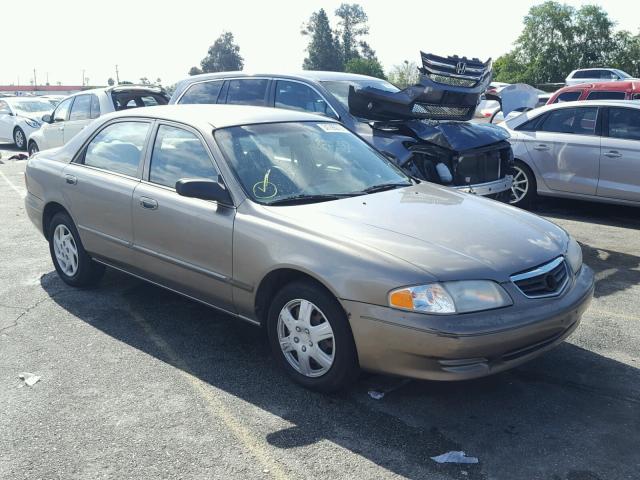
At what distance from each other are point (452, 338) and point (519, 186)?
20.8 ft

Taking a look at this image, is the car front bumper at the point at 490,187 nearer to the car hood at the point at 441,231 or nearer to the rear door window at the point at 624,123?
the rear door window at the point at 624,123

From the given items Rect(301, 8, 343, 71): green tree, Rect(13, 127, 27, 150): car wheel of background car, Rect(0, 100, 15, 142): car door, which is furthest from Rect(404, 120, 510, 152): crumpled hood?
Rect(301, 8, 343, 71): green tree

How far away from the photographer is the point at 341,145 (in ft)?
16.7

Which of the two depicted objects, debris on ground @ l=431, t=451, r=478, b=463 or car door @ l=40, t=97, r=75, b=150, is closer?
debris on ground @ l=431, t=451, r=478, b=463

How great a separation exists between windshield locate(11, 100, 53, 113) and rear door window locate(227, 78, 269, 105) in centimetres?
1366

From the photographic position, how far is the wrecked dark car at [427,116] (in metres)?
7.08

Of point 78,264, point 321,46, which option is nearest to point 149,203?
point 78,264

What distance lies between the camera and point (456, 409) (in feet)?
12.4

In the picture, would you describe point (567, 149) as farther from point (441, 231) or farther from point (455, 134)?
point (441, 231)

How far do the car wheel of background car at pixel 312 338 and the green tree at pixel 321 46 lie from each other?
99.7 m

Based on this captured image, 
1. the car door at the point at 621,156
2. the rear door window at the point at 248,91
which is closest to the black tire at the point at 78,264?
the rear door window at the point at 248,91

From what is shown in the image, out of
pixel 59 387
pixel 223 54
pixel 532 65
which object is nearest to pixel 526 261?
pixel 59 387

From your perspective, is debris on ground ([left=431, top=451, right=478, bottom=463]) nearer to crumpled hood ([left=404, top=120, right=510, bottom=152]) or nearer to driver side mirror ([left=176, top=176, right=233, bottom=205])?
driver side mirror ([left=176, top=176, right=233, bottom=205])

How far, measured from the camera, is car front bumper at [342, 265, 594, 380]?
3.43 metres
